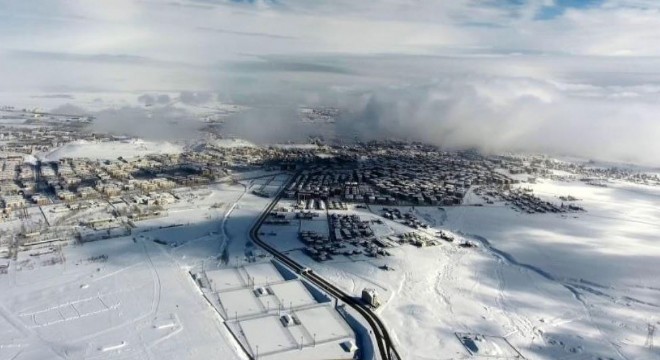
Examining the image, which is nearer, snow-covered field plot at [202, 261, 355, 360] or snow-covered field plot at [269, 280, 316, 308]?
snow-covered field plot at [202, 261, 355, 360]

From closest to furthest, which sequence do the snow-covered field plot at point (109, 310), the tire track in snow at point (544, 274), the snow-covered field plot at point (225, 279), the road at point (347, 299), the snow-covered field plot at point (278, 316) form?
1. the snow-covered field plot at point (109, 310)
2. the snow-covered field plot at point (278, 316)
3. the road at point (347, 299)
4. the tire track in snow at point (544, 274)
5. the snow-covered field plot at point (225, 279)

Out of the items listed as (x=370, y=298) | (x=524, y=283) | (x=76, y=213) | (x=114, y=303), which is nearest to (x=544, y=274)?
(x=524, y=283)

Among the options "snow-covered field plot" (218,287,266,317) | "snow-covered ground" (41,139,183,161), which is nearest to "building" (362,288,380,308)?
"snow-covered field plot" (218,287,266,317)

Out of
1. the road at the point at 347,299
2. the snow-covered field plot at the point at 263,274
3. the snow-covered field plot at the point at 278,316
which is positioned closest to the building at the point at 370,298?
the road at the point at 347,299

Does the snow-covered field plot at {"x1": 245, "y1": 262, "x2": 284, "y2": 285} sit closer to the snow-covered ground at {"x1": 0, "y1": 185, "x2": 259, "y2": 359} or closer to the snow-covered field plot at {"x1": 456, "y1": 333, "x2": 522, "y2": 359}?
the snow-covered ground at {"x1": 0, "y1": 185, "x2": 259, "y2": 359}

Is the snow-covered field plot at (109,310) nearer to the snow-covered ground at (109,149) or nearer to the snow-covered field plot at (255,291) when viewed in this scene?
the snow-covered field plot at (255,291)

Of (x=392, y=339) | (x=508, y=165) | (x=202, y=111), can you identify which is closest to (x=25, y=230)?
(x=392, y=339)
